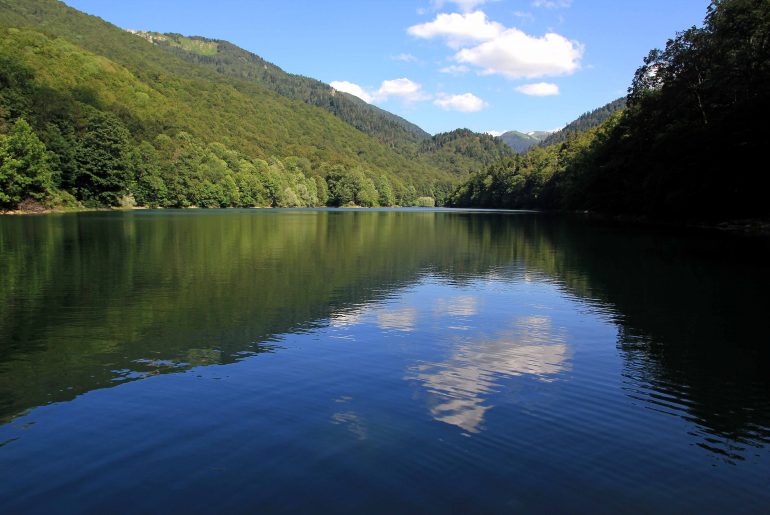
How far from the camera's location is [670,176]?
218ft

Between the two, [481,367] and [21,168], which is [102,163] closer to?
[21,168]

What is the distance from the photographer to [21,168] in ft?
263

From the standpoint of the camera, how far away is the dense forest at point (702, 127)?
5378 centimetres

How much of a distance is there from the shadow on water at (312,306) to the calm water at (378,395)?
11 centimetres

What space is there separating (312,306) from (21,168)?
79.6 meters

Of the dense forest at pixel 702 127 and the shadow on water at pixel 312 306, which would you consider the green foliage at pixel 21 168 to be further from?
the dense forest at pixel 702 127

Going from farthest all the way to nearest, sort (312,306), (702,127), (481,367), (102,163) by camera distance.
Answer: (102,163) < (702,127) < (312,306) < (481,367)

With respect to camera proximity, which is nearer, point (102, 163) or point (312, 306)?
point (312, 306)

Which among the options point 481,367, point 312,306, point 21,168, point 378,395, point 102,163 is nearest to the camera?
point 378,395

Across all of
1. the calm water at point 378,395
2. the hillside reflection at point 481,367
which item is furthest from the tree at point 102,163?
the hillside reflection at point 481,367

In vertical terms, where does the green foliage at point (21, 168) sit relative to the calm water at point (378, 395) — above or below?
above

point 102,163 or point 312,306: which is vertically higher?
point 102,163

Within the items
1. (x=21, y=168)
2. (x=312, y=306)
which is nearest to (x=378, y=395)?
(x=312, y=306)

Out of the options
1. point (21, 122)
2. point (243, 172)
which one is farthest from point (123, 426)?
point (243, 172)
